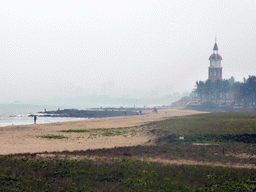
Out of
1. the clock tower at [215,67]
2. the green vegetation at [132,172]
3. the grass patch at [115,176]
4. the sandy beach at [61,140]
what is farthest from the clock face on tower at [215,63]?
the grass patch at [115,176]

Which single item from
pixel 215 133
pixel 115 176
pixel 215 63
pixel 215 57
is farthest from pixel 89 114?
pixel 115 176

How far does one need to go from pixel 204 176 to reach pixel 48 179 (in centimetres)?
944

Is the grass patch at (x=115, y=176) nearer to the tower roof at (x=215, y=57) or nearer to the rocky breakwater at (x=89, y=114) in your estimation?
the rocky breakwater at (x=89, y=114)

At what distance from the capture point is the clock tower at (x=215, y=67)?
16312 cm

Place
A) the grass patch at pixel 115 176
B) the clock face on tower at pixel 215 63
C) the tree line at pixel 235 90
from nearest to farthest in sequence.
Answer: the grass patch at pixel 115 176
the tree line at pixel 235 90
the clock face on tower at pixel 215 63

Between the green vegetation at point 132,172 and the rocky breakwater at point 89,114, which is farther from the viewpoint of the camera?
the rocky breakwater at point 89,114

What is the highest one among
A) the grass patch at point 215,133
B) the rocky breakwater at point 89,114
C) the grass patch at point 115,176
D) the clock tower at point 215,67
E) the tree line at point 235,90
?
the clock tower at point 215,67

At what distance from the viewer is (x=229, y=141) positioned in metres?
29.1

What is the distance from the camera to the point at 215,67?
541ft

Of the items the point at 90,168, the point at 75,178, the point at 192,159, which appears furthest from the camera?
the point at 192,159

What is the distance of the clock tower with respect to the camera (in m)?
163

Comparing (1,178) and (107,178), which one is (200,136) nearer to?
(107,178)

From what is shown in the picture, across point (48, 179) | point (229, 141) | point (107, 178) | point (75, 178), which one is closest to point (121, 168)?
point (107, 178)

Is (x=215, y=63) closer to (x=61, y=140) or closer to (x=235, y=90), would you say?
(x=235, y=90)
